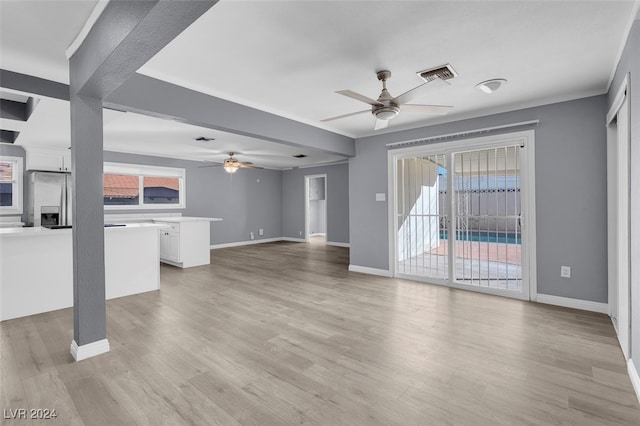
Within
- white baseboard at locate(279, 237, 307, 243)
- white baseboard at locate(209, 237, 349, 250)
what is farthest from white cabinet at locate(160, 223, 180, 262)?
white baseboard at locate(279, 237, 307, 243)

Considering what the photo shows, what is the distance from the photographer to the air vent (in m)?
2.68

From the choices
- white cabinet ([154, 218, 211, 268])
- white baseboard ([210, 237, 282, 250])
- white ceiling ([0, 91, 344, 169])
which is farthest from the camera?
white baseboard ([210, 237, 282, 250])

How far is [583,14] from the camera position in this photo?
6.43ft

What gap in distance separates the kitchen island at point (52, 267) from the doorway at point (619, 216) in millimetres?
4992

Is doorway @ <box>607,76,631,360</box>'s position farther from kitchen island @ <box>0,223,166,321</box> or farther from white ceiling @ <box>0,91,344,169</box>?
kitchen island @ <box>0,223,166,321</box>

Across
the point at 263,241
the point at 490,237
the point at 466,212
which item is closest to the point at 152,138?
the point at 263,241

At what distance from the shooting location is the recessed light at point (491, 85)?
2981 mm

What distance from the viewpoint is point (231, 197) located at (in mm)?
8641

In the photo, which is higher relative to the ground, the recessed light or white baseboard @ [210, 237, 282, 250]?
the recessed light

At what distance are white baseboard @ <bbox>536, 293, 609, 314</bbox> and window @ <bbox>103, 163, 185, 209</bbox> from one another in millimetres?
7323

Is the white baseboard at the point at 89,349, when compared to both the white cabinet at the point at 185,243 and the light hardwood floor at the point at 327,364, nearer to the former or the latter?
the light hardwood floor at the point at 327,364

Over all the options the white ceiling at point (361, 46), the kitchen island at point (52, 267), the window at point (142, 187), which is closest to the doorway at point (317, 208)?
the window at point (142, 187)

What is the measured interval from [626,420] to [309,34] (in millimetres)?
2947

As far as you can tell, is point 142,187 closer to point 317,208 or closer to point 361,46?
point 317,208
